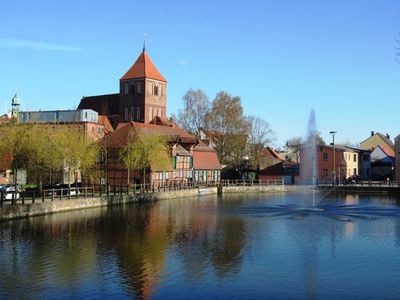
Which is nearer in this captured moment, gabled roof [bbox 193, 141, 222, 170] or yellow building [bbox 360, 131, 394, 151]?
gabled roof [bbox 193, 141, 222, 170]

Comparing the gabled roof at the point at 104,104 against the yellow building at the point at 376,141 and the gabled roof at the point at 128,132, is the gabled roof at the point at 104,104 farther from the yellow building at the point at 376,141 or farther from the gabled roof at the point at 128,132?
the yellow building at the point at 376,141

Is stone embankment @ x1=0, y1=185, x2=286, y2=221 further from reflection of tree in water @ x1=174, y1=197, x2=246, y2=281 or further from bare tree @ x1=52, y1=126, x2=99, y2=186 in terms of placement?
reflection of tree in water @ x1=174, y1=197, x2=246, y2=281

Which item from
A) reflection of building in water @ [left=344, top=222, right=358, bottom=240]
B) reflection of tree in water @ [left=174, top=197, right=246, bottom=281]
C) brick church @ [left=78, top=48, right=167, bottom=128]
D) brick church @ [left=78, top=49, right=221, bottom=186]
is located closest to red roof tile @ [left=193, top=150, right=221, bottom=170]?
brick church @ [left=78, top=49, right=221, bottom=186]

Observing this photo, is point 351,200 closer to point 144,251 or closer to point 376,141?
point 144,251

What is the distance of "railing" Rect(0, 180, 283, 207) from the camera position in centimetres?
3741

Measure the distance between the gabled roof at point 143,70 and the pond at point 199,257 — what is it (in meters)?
56.7

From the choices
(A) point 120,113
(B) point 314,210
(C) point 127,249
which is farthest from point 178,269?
(A) point 120,113

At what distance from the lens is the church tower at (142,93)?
9131 centimetres

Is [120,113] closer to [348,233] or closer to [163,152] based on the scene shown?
[163,152]

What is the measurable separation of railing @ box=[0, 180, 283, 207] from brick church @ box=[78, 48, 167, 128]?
2169 cm

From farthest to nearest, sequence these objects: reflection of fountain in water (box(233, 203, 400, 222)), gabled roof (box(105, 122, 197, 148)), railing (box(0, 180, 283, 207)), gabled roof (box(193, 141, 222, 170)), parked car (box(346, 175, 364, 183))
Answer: parked car (box(346, 175, 364, 183)), gabled roof (box(193, 141, 222, 170)), gabled roof (box(105, 122, 197, 148)), reflection of fountain in water (box(233, 203, 400, 222)), railing (box(0, 180, 283, 207))

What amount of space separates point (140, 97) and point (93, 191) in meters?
48.1

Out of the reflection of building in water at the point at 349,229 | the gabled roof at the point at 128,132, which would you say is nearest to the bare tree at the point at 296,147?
the gabled roof at the point at 128,132

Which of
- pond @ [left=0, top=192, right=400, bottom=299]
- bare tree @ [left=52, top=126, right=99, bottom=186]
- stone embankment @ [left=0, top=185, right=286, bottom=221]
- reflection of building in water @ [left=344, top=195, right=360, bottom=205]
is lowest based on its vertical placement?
pond @ [left=0, top=192, right=400, bottom=299]
